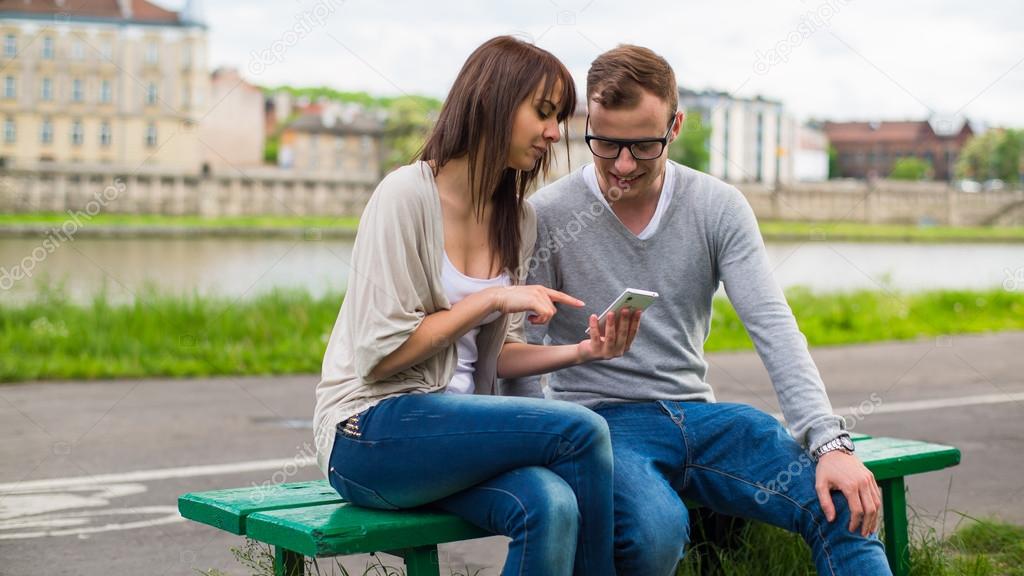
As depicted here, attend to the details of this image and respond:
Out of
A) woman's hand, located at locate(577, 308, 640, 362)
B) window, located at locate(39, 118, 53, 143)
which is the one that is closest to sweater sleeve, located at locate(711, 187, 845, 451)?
woman's hand, located at locate(577, 308, 640, 362)

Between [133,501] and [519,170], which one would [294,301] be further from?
[519,170]

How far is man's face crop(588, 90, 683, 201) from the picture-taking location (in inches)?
117

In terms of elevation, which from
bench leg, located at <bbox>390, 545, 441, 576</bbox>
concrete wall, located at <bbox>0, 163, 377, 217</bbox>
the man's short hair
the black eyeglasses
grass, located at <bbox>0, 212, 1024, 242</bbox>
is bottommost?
bench leg, located at <bbox>390, 545, 441, 576</bbox>

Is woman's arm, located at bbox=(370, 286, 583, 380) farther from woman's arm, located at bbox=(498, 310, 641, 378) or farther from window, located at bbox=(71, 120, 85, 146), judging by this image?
window, located at bbox=(71, 120, 85, 146)

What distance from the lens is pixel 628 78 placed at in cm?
296

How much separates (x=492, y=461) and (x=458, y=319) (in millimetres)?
306

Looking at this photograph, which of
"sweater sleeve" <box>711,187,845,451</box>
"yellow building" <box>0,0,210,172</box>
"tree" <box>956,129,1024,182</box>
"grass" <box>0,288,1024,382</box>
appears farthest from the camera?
"tree" <box>956,129,1024,182</box>

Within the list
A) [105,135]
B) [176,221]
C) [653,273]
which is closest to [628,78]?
[653,273]

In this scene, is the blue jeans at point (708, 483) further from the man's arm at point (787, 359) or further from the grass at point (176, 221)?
the grass at point (176, 221)

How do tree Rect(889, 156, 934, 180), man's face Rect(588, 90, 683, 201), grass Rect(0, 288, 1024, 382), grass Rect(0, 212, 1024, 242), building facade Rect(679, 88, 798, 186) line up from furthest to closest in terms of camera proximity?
1. building facade Rect(679, 88, 798, 186)
2. tree Rect(889, 156, 934, 180)
3. grass Rect(0, 212, 1024, 242)
4. grass Rect(0, 288, 1024, 382)
5. man's face Rect(588, 90, 683, 201)

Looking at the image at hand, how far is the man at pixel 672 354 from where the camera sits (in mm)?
2721

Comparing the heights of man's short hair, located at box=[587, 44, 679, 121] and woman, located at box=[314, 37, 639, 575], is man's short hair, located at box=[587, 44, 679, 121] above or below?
above

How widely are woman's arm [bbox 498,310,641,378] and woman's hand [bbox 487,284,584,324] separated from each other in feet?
0.48

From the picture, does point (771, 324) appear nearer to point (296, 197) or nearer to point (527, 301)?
point (527, 301)
